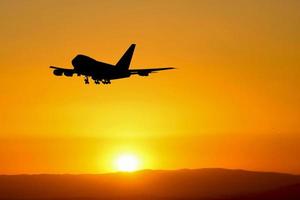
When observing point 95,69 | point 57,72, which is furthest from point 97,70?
point 57,72

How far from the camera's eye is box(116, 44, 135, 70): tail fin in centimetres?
16612

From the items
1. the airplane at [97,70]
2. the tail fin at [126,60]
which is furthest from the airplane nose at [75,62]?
the tail fin at [126,60]

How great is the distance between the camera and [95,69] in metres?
155

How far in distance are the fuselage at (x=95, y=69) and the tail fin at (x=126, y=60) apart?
9.61 feet

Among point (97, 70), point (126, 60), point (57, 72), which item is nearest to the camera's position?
point (97, 70)

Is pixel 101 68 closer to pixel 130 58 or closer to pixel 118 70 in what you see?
pixel 118 70

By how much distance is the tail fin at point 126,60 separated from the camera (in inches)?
6540

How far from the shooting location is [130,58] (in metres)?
175

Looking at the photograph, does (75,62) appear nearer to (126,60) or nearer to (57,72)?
(57,72)

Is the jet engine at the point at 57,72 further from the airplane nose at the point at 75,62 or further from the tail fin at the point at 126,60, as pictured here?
the tail fin at the point at 126,60

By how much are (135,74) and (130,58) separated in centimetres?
1542

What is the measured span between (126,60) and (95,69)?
17.5 meters

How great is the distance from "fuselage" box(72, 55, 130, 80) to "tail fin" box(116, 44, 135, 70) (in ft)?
9.61

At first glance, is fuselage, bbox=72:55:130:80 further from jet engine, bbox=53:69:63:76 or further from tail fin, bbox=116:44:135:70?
jet engine, bbox=53:69:63:76
